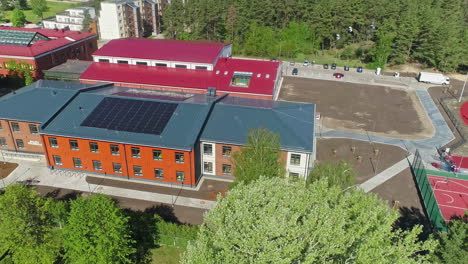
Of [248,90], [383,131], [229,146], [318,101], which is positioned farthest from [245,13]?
[229,146]

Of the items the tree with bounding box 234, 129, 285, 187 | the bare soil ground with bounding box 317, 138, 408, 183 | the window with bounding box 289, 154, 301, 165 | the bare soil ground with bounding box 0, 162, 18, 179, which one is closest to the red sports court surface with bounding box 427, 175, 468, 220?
the bare soil ground with bounding box 317, 138, 408, 183

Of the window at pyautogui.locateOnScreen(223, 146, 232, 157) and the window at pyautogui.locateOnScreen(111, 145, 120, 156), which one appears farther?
the window at pyautogui.locateOnScreen(223, 146, 232, 157)

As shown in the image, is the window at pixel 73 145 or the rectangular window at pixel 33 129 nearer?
the window at pixel 73 145

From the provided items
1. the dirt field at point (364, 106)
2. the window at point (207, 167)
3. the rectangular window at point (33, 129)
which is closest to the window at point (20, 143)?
the rectangular window at point (33, 129)

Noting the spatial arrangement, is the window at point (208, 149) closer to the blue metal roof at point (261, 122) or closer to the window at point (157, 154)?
the blue metal roof at point (261, 122)

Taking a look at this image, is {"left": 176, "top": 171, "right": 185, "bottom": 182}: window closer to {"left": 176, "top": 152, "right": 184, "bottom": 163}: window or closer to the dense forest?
{"left": 176, "top": 152, "right": 184, "bottom": 163}: window

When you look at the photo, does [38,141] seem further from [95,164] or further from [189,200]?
[189,200]

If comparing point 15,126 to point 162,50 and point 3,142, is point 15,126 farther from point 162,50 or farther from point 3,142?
point 162,50
